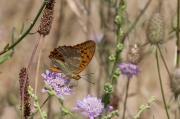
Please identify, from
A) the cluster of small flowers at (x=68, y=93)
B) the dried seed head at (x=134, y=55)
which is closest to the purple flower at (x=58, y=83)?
the cluster of small flowers at (x=68, y=93)

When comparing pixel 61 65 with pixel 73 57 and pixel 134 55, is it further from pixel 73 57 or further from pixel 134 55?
pixel 134 55

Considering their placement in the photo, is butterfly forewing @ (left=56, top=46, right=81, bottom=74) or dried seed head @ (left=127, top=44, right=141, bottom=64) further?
dried seed head @ (left=127, top=44, right=141, bottom=64)

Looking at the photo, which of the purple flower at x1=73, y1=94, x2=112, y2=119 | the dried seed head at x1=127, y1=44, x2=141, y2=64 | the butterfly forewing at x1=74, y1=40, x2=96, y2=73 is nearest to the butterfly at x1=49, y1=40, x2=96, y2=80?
the butterfly forewing at x1=74, y1=40, x2=96, y2=73

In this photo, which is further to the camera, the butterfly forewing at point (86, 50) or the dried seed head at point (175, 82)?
the dried seed head at point (175, 82)

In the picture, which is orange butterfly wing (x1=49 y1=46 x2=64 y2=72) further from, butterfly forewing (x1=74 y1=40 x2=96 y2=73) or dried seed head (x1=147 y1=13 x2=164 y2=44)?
dried seed head (x1=147 y1=13 x2=164 y2=44)

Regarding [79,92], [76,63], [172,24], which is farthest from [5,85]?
[76,63]

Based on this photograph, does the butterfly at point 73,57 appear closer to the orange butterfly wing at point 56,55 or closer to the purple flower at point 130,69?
the orange butterfly wing at point 56,55
